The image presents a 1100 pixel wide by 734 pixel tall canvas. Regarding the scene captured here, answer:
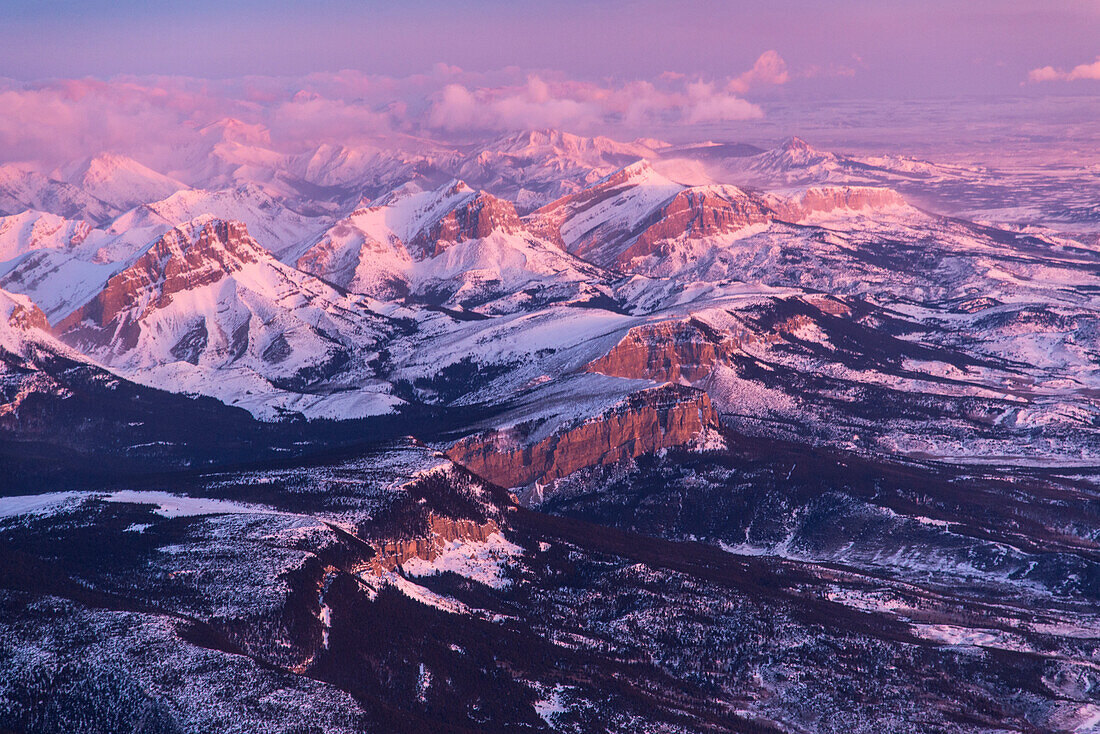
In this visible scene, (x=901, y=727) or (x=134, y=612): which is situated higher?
Result: (x=134, y=612)

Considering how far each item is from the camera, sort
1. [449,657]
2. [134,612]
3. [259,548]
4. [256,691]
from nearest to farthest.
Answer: [256,691], [134,612], [449,657], [259,548]

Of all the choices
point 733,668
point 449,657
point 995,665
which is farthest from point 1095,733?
point 449,657

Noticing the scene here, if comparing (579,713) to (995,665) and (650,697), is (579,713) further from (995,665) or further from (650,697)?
(995,665)

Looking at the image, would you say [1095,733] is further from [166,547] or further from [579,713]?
[166,547]

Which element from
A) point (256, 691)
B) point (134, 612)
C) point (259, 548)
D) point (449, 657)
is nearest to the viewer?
point (256, 691)

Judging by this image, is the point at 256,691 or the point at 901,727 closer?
the point at 256,691

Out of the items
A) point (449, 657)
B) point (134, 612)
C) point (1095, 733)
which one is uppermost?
point (134, 612)

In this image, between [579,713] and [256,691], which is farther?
[579,713]

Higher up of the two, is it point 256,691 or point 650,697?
point 256,691

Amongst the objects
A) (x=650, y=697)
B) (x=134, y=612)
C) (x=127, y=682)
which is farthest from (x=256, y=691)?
(x=650, y=697)
